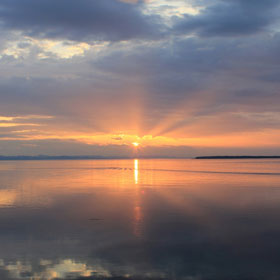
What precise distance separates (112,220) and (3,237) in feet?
21.1

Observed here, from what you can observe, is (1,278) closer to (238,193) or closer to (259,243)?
(259,243)

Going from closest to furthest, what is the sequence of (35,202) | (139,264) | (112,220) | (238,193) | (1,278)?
(1,278)
(139,264)
(112,220)
(35,202)
(238,193)

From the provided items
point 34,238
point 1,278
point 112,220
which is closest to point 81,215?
point 112,220

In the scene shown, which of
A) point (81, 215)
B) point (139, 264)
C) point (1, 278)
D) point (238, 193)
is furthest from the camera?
point (238, 193)

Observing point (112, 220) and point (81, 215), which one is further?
point (81, 215)

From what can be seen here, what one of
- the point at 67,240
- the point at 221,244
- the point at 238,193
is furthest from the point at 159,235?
the point at 238,193

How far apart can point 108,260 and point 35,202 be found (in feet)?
55.7

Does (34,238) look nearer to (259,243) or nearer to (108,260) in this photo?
(108,260)

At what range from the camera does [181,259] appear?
13023 millimetres

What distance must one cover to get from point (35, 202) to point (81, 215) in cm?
758

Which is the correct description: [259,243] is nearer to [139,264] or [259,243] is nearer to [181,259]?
[181,259]

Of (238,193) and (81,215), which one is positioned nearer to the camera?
(81,215)

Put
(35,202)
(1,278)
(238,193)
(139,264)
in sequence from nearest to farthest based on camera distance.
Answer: (1,278), (139,264), (35,202), (238,193)

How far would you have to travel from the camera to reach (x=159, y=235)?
16703mm
